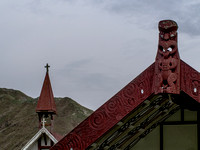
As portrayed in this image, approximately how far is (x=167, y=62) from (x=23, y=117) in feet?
244

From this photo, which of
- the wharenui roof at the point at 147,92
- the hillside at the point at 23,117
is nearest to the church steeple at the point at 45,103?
the wharenui roof at the point at 147,92

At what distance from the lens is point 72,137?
604cm

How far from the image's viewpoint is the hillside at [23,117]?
69500 mm

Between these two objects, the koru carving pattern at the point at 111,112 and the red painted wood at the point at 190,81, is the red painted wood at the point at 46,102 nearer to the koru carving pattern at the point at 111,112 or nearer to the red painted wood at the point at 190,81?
→ the koru carving pattern at the point at 111,112

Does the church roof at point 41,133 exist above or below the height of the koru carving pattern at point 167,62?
above

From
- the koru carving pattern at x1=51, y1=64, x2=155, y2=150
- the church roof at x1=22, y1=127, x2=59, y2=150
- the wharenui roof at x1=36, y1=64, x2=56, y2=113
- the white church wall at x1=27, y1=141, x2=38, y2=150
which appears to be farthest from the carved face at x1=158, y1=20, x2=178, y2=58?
the white church wall at x1=27, y1=141, x2=38, y2=150

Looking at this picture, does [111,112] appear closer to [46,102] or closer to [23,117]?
[46,102]

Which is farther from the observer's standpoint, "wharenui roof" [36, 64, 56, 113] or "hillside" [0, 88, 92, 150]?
"hillside" [0, 88, 92, 150]

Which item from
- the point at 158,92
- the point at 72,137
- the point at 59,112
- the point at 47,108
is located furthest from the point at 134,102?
the point at 59,112

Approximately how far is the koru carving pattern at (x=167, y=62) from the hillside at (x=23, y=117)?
59.9 metres

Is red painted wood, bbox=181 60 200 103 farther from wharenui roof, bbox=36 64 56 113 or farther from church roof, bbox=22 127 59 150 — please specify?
wharenui roof, bbox=36 64 56 113

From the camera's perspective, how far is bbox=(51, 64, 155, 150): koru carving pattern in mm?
5914

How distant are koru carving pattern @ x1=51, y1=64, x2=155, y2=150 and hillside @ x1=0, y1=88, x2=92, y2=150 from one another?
195 feet

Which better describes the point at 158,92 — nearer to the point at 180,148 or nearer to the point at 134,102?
the point at 134,102
